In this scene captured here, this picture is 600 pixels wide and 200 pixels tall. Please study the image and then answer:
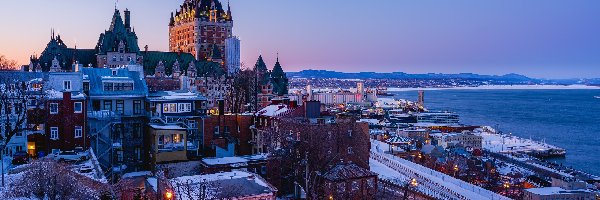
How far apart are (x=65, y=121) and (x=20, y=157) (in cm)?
388

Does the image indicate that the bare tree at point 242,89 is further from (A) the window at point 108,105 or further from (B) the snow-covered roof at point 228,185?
(B) the snow-covered roof at point 228,185

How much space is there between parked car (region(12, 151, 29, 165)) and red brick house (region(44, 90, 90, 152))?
1508 millimetres

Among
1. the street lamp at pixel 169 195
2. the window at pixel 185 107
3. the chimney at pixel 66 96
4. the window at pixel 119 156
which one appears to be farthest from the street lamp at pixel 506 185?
the chimney at pixel 66 96

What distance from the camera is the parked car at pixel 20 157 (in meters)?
24.6

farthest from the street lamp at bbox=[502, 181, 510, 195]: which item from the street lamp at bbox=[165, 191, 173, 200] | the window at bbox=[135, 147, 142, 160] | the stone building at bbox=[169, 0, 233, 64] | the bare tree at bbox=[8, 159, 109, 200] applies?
the stone building at bbox=[169, 0, 233, 64]

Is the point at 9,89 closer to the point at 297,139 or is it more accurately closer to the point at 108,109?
the point at 108,109

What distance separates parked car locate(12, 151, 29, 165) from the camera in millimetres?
24625

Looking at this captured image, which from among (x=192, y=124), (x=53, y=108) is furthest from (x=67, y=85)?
(x=192, y=124)

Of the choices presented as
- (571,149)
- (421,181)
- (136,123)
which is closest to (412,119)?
(571,149)

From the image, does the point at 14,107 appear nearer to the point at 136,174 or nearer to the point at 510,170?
the point at 136,174

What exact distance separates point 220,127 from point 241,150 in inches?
99.5

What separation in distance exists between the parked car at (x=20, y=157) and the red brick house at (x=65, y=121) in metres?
1.51

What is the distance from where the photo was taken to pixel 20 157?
25141 millimetres

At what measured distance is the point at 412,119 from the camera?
14825cm
